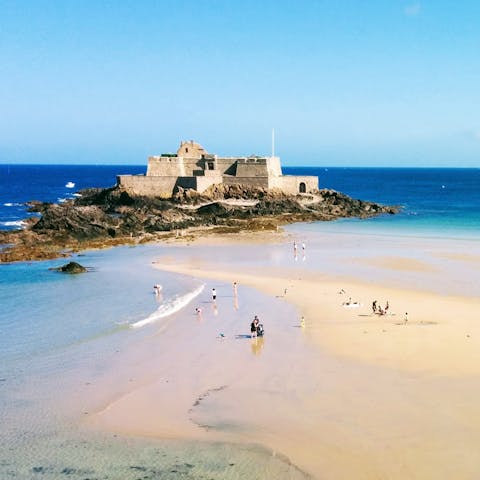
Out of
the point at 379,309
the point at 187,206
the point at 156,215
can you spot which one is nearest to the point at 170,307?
the point at 379,309

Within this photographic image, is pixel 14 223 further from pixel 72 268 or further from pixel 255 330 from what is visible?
pixel 255 330

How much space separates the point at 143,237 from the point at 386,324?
74.9 ft

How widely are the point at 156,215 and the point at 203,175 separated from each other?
30.3ft

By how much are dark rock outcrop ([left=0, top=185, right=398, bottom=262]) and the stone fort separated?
2.63ft

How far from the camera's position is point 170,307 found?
2088cm

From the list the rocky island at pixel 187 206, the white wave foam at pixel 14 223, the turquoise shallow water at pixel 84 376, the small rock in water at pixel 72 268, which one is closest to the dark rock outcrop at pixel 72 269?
the small rock in water at pixel 72 268

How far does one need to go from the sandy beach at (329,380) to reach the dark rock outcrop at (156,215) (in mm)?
13860

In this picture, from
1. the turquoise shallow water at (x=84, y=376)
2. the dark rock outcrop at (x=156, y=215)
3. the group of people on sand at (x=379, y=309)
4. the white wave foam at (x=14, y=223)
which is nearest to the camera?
the turquoise shallow water at (x=84, y=376)

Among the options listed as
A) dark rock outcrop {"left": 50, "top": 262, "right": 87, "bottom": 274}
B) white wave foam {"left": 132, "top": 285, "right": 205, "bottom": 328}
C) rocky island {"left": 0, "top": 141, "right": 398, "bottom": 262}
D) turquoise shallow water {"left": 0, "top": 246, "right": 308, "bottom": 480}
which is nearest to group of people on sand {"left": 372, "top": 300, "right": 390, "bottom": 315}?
turquoise shallow water {"left": 0, "top": 246, "right": 308, "bottom": 480}

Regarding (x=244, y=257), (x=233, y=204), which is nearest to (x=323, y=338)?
(x=244, y=257)

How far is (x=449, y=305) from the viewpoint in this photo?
67.7 feet

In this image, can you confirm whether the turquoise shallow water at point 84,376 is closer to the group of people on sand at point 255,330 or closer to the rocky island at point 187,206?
the group of people on sand at point 255,330

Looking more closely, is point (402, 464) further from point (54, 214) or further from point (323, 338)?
point (54, 214)

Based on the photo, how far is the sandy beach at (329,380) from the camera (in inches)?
417
